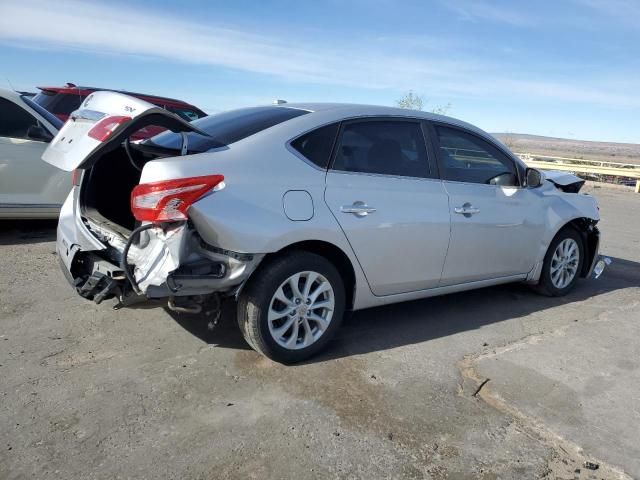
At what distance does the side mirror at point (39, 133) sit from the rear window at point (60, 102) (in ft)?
10.9

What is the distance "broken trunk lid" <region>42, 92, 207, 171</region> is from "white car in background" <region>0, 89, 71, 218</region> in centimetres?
344

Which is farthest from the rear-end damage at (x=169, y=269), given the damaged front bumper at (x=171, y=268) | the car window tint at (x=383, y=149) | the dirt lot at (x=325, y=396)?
the car window tint at (x=383, y=149)

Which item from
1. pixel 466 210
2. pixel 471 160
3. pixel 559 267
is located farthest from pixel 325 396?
pixel 559 267

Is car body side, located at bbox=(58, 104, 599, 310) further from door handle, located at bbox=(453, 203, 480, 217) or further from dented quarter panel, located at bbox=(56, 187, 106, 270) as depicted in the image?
door handle, located at bbox=(453, 203, 480, 217)

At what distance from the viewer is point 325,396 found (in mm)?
3309

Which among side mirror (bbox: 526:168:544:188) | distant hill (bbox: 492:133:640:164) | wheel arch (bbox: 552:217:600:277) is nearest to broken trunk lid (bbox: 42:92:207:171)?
side mirror (bbox: 526:168:544:188)

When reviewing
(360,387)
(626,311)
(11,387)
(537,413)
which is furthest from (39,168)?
(626,311)

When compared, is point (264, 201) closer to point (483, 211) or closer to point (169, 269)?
point (169, 269)

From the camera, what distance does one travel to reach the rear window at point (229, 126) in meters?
3.56

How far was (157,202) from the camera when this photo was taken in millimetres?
3119

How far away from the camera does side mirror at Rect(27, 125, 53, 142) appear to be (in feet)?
21.9

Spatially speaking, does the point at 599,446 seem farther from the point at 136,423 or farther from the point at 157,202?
the point at 157,202

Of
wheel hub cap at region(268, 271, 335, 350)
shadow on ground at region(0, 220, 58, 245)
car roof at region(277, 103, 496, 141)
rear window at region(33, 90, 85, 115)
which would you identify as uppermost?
car roof at region(277, 103, 496, 141)

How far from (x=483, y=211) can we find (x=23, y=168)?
17.7ft
